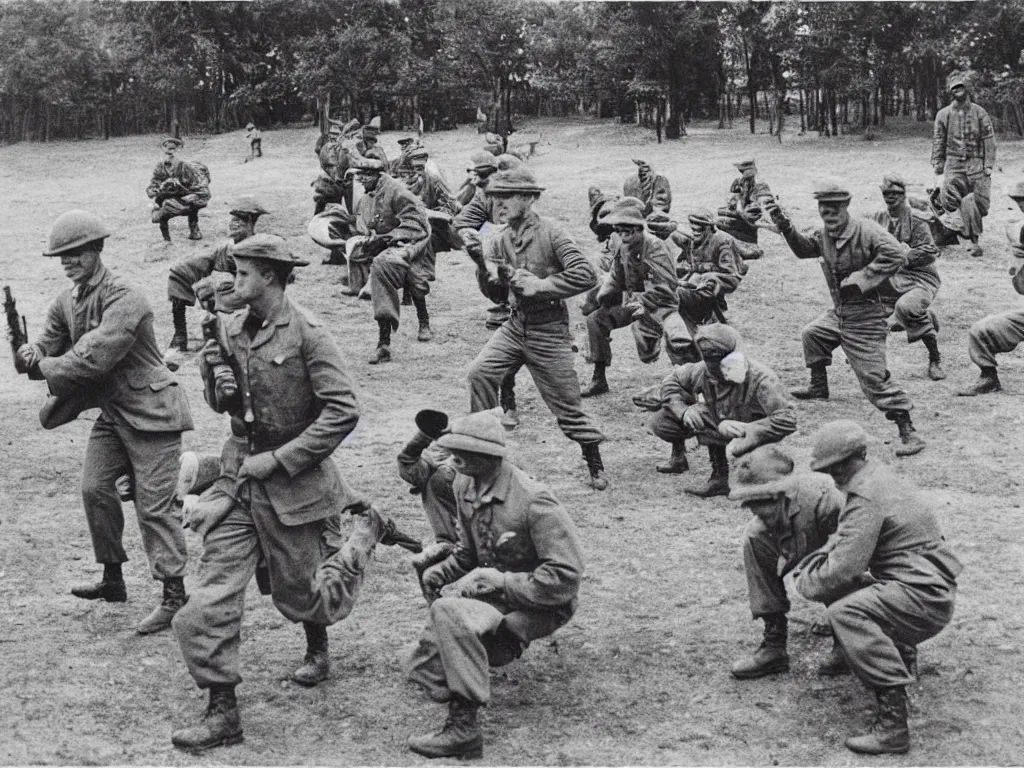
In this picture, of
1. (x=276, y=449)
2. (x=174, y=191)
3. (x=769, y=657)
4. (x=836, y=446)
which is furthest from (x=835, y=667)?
(x=174, y=191)

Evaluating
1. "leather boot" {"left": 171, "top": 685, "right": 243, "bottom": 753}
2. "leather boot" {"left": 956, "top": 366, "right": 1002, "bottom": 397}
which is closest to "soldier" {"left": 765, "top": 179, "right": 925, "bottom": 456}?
"leather boot" {"left": 956, "top": 366, "right": 1002, "bottom": 397}

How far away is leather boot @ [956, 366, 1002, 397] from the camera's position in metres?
11.0

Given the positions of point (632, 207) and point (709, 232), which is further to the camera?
point (709, 232)

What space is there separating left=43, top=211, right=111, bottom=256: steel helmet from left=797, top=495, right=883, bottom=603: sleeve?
394 cm

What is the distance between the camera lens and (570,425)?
900 cm

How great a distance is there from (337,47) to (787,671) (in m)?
26.1

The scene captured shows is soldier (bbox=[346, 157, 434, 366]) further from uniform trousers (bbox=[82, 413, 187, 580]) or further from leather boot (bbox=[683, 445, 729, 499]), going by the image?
uniform trousers (bbox=[82, 413, 187, 580])

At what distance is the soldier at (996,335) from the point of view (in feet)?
34.9

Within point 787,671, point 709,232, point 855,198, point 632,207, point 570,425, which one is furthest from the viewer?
point 855,198

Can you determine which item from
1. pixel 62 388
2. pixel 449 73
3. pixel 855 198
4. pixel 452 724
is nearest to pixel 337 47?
pixel 449 73

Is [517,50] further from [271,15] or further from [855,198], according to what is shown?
[855,198]

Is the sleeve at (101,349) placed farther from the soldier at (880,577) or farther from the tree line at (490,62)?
the tree line at (490,62)

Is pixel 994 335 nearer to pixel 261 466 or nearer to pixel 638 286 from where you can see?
pixel 638 286

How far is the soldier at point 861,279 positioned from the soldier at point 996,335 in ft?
4.64
